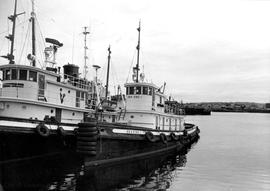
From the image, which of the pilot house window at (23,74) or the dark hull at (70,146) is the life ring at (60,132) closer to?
the dark hull at (70,146)

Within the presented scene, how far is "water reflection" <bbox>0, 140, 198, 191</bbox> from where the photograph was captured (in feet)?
46.8

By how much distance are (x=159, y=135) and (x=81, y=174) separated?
7.63 m

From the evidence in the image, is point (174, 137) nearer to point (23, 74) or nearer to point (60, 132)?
point (60, 132)

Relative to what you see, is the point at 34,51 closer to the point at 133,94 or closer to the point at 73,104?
the point at 73,104

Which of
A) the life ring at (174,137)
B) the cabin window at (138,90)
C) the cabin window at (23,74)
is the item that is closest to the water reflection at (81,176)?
the life ring at (174,137)

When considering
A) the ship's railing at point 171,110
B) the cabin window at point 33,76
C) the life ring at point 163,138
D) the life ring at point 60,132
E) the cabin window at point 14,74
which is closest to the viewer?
the life ring at point 60,132

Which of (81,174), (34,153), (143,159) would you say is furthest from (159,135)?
(34,153)

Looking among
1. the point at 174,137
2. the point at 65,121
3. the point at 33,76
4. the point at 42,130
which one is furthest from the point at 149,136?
the point at 33,76

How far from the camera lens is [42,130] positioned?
1633 centimetres

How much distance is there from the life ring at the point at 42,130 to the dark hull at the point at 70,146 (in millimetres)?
276

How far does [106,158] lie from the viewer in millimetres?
17656

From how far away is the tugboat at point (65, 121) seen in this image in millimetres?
16234

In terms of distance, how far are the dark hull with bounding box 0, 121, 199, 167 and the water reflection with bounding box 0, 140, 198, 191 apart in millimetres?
486

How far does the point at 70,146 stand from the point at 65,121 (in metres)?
2.49
